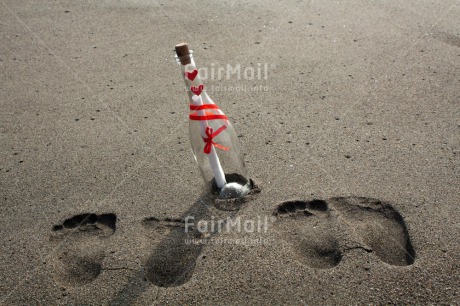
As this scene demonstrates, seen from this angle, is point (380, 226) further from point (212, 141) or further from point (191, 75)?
point (191, 75)

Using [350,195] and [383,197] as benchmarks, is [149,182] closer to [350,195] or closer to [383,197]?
[350,195]

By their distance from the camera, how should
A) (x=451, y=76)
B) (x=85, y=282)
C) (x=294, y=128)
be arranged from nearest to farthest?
(x=85, y=282)
(x=294, y=128)
(x=451, y=76)

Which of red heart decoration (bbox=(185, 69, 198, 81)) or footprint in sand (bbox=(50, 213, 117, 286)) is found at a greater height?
red heart decoration (bbox=(185, 69, 198, 81))

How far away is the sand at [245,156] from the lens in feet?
9.31

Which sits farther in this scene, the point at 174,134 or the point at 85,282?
the point at 174,134

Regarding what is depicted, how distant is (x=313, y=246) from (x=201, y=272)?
2.30ft

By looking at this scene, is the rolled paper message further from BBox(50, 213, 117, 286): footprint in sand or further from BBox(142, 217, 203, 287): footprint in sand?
BBox(50, 213, 117, 286): footprint in sand

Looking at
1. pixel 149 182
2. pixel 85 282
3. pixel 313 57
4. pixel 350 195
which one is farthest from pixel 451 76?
pixel 85 282

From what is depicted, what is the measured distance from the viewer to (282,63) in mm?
4879

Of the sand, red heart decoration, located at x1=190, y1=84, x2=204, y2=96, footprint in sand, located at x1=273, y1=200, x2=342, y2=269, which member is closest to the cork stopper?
red heart decoration, located at x1=190, y1=84, x2=204, y2=96

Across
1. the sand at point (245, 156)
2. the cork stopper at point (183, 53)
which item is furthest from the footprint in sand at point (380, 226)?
the cork stopper at point (183, 53)

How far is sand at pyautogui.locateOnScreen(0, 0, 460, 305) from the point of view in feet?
9.31

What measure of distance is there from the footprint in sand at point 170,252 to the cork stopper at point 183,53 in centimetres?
107

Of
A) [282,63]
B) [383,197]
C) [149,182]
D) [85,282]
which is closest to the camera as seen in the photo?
[85,282]
